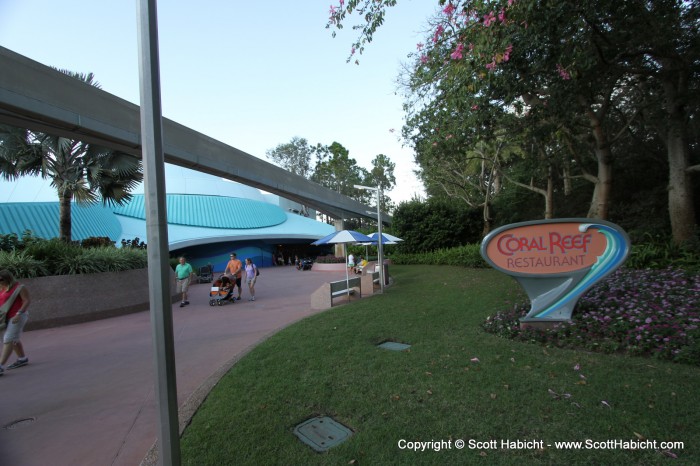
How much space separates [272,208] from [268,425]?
111 ft

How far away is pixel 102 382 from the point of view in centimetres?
508

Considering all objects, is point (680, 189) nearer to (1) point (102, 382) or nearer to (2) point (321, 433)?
(2) point (321, 433)

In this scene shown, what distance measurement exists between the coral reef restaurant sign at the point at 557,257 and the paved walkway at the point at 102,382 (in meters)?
4.75

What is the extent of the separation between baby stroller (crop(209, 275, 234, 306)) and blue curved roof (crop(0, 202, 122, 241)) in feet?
35.6

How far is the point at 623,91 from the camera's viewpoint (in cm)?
1498

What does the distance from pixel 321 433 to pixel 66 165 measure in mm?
13859

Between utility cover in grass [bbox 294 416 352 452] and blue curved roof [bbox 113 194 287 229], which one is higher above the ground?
blue curved roof [bbox 113 194 287 229]

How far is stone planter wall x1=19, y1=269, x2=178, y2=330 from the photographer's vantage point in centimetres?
866

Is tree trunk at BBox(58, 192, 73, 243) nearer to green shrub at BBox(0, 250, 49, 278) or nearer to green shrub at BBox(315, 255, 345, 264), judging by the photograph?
green shrub at BBox(0, 250, 49, 278)

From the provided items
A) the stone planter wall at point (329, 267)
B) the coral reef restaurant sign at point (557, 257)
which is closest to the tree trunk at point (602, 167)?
the coral reef restaurant sign at point (557, 257)

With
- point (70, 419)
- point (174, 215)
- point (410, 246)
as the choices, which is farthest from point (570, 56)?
point (174, 215)

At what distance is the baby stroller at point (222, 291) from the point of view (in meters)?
11.4

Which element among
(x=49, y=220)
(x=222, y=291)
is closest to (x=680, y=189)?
(x=222, y=291)

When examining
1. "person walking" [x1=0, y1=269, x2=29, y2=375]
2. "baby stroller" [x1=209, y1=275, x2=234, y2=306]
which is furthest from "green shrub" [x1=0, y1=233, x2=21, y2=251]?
"person walking" [x1=0, y1=269, x2=29, y2=375]
